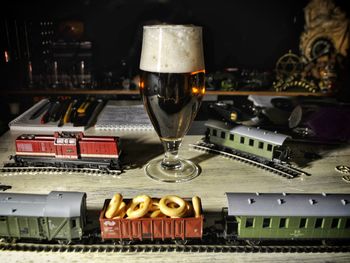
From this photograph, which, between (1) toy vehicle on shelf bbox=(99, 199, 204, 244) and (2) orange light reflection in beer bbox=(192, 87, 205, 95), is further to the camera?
(2) orange light reflection in beer bbox=(192, 87, 205, 95)

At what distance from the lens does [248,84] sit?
8.80ft

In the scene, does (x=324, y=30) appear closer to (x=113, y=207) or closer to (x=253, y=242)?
(x=253, y=242)

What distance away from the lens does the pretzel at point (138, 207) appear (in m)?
0.78

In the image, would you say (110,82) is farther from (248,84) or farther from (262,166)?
(262,166)

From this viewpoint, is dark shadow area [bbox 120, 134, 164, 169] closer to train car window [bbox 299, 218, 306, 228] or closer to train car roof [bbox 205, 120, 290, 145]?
train car roof [bbox 205, 120, 290, 145]

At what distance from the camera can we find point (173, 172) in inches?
44.7

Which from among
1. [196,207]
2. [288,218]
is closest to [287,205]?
[288,218]

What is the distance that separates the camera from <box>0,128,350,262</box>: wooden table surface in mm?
769

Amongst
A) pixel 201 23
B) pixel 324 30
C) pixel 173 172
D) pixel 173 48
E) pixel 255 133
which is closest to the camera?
pixel 173 48

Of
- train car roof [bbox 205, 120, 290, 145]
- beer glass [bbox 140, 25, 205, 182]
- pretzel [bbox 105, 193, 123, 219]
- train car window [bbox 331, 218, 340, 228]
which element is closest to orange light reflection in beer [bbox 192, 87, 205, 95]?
beer glass [bbox 140, 25, 205, 182]

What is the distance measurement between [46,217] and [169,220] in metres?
0.28

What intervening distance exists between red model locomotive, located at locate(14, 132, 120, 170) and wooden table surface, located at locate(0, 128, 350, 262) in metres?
0.06

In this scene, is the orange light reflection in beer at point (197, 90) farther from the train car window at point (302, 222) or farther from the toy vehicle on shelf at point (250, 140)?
the train car window at point (302, 222)

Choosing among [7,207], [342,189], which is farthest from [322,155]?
[7,207]
